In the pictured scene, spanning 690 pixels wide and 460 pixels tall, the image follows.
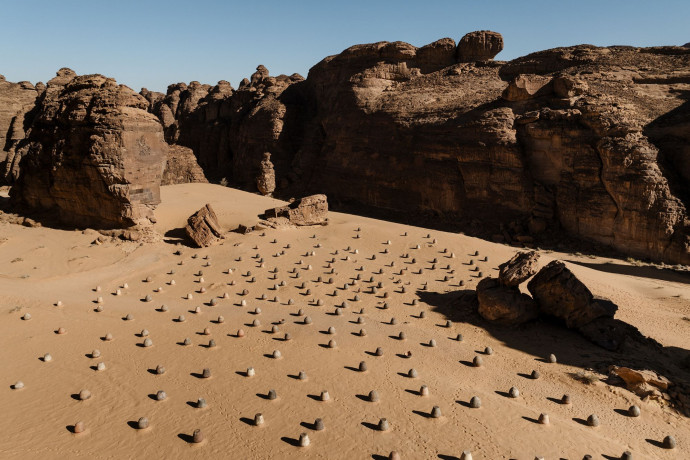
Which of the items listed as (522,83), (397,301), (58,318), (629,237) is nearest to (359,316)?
(397,301)

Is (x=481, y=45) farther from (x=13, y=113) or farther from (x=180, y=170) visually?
(x=13, y=113)

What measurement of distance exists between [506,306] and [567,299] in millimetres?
1448

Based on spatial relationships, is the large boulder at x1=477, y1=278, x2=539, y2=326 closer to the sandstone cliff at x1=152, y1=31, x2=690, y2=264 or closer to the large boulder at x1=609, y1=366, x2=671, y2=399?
the large boulder at x1=609, y1=366, x2=671, y2=399

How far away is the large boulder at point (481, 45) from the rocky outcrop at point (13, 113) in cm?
3048

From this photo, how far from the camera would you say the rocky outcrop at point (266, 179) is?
3338 cm

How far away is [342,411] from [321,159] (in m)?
26.8

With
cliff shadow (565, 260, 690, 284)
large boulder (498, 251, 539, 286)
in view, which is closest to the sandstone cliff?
cliff shadow (565, 260, 690, 284)

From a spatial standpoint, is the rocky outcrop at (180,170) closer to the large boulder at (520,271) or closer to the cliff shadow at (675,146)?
the large boulder at (520,271)

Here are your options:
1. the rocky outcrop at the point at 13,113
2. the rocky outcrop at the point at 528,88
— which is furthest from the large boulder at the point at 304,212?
the rocky outcrop at the point at 13,113

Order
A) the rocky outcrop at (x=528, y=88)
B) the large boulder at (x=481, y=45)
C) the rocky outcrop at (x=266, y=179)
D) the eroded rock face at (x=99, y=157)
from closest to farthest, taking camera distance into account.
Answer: the eroded rock face at (x=99, y=157) → the rocky outcrop at (x=528, y=88) → the large boulder at (x=481, y=45) → the rocky outcrop at (x=266, y=179)

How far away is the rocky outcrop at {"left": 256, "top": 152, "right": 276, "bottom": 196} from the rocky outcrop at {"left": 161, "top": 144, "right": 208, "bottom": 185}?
233 inches

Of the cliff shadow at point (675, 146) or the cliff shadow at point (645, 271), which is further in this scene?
the cliff shadow at point (675, 146)

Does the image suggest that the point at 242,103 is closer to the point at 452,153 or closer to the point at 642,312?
the point at 452,153

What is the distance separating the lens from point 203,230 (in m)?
16.9
